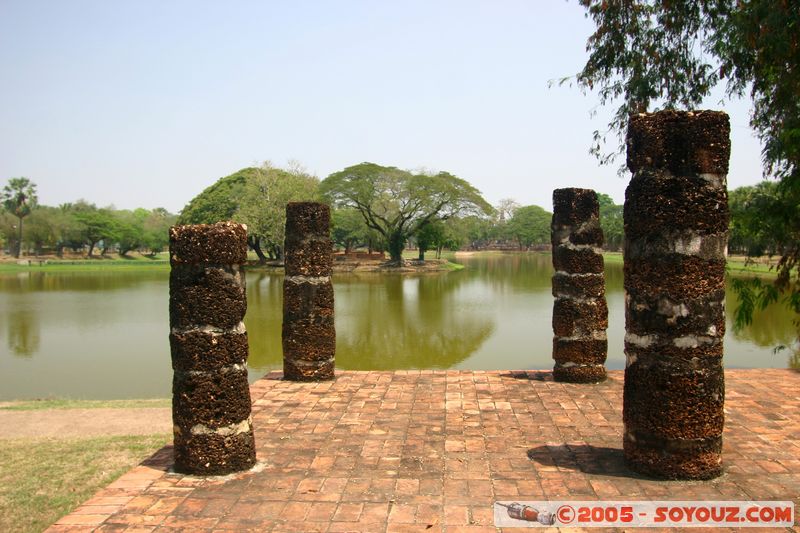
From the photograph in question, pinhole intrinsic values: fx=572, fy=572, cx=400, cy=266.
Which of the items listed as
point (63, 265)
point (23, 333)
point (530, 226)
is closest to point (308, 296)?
point (23, 333)

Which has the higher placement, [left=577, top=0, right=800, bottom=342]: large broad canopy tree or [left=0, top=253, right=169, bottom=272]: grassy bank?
[left=577, top=0, right=800, bottom=342]: large broad canopy tree

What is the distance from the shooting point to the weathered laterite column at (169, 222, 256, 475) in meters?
4.95

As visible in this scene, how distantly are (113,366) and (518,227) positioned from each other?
3209 inches

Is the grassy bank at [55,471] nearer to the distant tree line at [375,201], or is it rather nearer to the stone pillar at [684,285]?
the stone pillar at [684,285]

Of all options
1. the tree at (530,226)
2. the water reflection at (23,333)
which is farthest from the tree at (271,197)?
the tree at (530,226)

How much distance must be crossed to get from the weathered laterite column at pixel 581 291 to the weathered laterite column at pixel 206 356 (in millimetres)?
4826

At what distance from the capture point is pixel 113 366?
1266 cm

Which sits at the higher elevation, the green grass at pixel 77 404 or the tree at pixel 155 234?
the tree at pixel 155 234

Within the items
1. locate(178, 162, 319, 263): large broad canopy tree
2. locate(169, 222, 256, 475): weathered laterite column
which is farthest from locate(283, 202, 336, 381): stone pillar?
locate(178, 162, 319, 263): large broad canopy tree

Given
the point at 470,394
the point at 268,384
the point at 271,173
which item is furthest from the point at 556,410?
the point at 271,173

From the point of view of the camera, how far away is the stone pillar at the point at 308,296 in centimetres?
844

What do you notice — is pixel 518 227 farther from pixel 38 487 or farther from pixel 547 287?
pixel 38 487

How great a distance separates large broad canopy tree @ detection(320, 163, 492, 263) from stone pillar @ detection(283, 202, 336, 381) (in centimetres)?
3490

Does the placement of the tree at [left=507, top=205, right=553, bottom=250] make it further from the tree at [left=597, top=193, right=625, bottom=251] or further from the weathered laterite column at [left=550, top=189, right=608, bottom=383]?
the weathered laterite column at [left=550, top=189, right=608, bottom=383]
